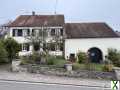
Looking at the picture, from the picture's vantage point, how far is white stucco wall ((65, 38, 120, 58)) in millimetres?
36375

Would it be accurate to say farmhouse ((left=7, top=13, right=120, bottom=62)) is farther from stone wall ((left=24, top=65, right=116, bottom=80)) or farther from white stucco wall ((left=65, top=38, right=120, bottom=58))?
stone wall ((left=24, top=65, right=116, bottom=80))

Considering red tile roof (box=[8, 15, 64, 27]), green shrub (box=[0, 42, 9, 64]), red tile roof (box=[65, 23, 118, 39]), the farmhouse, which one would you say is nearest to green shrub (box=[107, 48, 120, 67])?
the farmhouse

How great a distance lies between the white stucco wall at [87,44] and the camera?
36375 mm

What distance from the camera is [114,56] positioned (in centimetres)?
3262

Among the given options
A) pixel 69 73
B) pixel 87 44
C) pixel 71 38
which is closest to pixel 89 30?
pixel 87 44

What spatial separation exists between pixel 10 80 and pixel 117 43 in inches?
848

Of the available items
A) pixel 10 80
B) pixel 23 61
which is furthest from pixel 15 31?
pixel 10 80

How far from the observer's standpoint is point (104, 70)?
2291cm

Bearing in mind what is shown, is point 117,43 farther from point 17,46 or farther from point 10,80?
point 10,80

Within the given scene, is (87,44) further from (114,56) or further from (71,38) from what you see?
(114,56)

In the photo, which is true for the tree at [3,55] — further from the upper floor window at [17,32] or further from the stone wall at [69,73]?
the upper floor window at [17,32]

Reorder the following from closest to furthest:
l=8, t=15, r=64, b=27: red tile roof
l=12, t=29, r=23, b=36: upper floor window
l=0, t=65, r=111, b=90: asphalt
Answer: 1. l=0, t=65, r=111, b=90: asphalt
2. l=8, t=15, r=64, b=27: red tile roof
3. l=12, t=29, r=23, b=36: upper floor window

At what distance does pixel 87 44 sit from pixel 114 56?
527 centimetres

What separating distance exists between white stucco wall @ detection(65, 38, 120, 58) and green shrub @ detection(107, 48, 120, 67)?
54.6 inches
